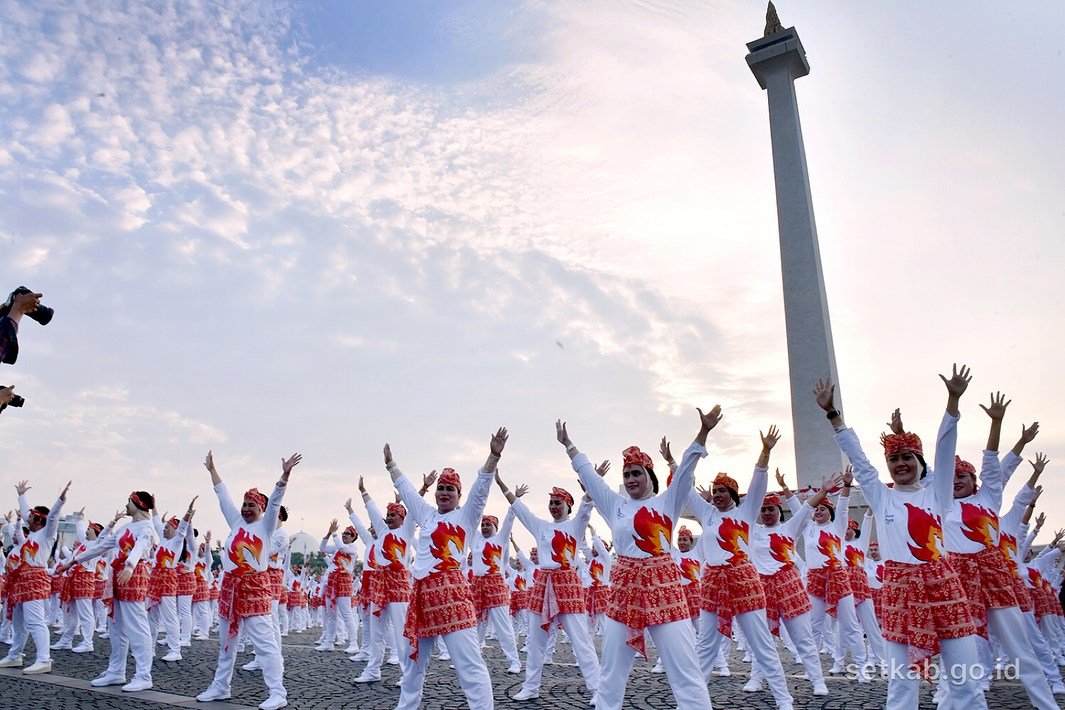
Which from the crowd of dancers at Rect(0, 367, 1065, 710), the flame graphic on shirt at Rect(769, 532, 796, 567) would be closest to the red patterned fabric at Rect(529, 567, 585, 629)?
the crowd of dancers at Rect(0, 367, 1065, 710)

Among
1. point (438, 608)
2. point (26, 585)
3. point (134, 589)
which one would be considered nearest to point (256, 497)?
point (134, 589)

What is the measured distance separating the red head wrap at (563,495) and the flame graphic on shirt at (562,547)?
0.62 m

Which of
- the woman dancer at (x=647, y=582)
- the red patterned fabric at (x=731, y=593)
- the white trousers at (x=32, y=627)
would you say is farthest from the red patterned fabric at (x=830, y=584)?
the white trousers at (x=32, y=627)

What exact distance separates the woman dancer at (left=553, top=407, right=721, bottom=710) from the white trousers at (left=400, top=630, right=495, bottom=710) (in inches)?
46.3

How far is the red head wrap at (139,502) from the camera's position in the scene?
11.0 meters

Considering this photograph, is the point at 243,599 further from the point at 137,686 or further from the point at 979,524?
the point at 979,524

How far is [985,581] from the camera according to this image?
7348mm

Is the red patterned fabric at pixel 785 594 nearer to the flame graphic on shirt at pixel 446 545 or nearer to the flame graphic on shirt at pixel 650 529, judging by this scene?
the flame graphic on shirt at pixel 650 529

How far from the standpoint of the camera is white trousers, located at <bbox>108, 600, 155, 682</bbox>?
33.4ft

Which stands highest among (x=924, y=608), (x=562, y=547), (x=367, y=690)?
(x=562, y=547)

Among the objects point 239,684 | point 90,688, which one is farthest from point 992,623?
point 90,688

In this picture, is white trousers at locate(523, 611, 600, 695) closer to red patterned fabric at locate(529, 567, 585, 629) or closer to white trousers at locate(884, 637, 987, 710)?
red patterned fabric at locate(529, 567, 585, 629)

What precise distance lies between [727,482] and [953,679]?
12.6 feet

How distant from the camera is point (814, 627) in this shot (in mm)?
14070
